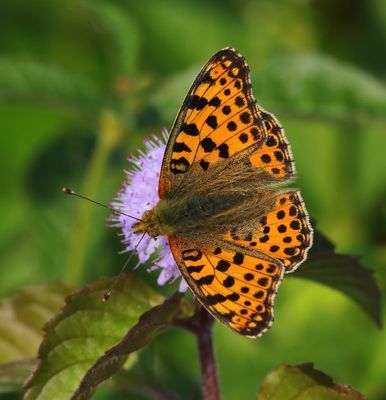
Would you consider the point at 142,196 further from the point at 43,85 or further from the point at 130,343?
the point at 43,85

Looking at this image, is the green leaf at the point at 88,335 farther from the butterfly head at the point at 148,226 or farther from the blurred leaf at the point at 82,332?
the butterfly head at the point at 148,226

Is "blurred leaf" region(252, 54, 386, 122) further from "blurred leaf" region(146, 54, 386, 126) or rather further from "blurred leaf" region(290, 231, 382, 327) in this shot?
"blurred leaf" region(290, 231, 382, 327)

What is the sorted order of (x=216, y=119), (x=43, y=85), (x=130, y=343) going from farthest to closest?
(x=43, y=85) → (x=216, y=119) → (x=130, y=343)

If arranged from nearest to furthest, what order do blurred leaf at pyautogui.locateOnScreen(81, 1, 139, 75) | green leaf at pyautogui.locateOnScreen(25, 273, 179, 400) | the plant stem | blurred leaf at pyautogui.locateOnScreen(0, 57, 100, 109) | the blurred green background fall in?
green leaf at pyautogui.locateOnScreen(25, 273, 179, 400) → the plant stem → blurred leaf at pyautogui.locateOnScreen(0, 57, 100, 109) → the blurred green background → blurred leaf at pyautogui.locateOnScreen(81, 1, 139, 75)

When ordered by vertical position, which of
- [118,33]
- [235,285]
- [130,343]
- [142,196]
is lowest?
[130,343]

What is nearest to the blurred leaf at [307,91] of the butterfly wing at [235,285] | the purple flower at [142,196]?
the purple flower at [142,196]

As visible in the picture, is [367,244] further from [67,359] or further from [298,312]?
[67,359]

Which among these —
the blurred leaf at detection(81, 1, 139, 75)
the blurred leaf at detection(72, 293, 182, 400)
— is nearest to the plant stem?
the blurred leaf at detection(72, 293, 182, 400)

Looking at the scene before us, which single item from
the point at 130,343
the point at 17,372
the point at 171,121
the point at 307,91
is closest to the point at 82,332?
the point at 130,343
